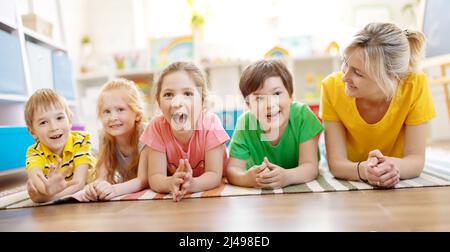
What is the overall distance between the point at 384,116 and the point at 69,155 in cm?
87

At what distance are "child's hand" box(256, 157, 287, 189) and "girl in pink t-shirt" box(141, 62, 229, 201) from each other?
0.13m

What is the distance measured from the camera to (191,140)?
0.98m

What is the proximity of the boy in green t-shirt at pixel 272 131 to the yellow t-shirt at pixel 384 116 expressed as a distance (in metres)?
0.07

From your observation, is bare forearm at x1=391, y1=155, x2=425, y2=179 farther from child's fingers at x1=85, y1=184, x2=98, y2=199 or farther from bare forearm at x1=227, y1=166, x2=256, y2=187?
child's fingers at x1=85, y1=184, x2=98, y2=199

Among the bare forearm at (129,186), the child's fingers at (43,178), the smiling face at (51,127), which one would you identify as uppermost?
the smiling face at (51,127)

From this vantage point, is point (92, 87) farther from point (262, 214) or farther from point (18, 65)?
point (262, 214)

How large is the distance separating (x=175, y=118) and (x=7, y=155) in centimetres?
79

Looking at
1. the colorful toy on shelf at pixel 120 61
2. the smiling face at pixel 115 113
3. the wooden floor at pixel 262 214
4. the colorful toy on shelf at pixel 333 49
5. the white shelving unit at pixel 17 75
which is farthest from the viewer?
the colorful toy on shelf at pixel 120 61

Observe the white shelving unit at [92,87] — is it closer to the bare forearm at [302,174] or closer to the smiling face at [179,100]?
the smiling face at [179,100]

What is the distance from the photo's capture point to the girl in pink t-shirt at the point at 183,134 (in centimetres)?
93

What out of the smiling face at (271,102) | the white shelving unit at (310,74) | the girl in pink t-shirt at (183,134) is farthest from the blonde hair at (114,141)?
the white shelving unit at (310,74)

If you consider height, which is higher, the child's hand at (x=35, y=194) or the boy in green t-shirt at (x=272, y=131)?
the boy in green t-shirt at (x=272, y=131)

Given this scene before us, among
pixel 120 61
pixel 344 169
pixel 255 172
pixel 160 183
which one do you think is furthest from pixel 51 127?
pixel 120 61

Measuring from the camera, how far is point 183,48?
2607 millimetres
